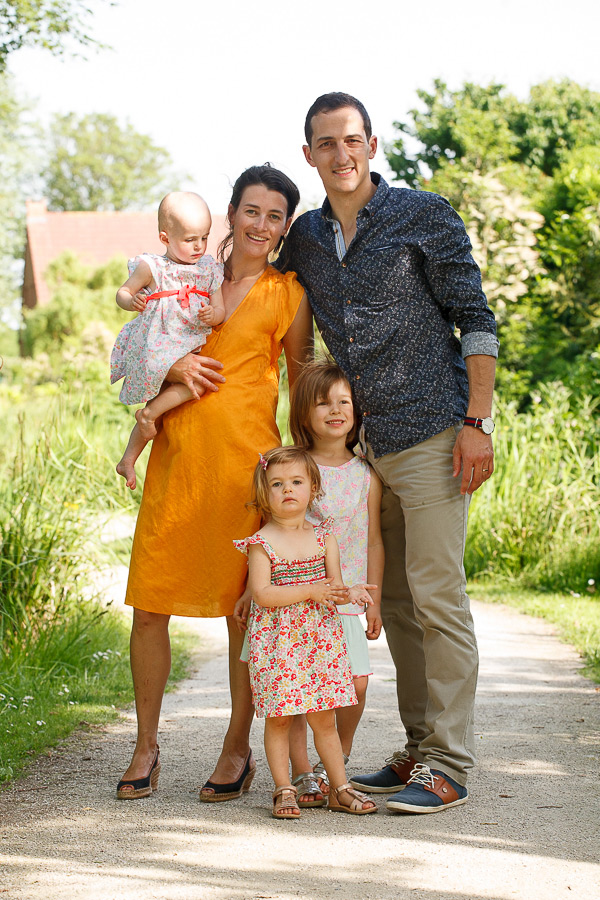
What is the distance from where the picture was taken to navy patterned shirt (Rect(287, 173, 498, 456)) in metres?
3.49

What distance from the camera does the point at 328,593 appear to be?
10.4 ft

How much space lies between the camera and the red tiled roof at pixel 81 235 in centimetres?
3156

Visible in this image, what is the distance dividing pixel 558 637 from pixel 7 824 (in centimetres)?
451

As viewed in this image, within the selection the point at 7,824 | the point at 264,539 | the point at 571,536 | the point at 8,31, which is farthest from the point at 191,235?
the point at 571,536

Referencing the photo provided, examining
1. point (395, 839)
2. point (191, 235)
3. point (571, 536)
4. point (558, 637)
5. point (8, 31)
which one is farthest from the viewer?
point (571, 536)

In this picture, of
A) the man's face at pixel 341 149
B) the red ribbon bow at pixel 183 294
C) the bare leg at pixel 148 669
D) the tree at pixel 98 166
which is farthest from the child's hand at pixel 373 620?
the tree at pixel 98 166

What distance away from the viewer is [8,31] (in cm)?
626

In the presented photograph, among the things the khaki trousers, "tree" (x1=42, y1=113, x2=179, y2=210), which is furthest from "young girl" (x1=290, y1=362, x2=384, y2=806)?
"tree" (x1=42, y1=113, x2=179, y2=210)

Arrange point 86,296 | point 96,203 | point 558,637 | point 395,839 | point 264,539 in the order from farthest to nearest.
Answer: point 96,203 → point 86,296 → point 558,637 → point 264,539 → point 395,839

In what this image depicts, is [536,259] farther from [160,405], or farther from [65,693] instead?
[160,405]

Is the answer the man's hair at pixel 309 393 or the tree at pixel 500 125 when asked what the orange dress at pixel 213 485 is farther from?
the tree at pixel 500 125

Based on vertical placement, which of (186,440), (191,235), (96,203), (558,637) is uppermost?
(96,203)

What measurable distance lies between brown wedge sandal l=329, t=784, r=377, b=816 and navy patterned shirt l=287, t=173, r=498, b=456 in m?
1.15

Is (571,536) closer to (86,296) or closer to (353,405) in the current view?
(353,405)
